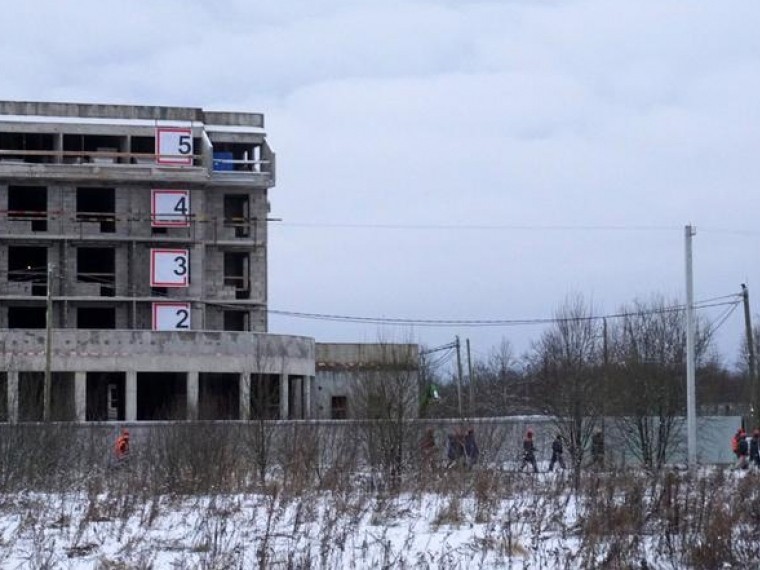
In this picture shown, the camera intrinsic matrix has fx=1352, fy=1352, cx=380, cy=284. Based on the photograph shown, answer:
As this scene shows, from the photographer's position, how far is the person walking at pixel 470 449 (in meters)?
27.5

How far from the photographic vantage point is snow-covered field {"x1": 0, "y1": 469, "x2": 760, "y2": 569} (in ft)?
54.8

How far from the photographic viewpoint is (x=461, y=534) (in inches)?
745

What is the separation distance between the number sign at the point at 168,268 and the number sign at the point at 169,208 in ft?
4.66

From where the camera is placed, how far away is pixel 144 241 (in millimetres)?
69125

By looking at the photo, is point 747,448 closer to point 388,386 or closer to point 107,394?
point 388,386

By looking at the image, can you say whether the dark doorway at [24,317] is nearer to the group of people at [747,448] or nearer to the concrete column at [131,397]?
the concrete column at [131,397]

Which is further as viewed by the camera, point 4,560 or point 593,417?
point 593,417

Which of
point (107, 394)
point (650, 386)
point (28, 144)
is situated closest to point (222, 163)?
point (28, 144)

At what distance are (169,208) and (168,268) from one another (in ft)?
10.2

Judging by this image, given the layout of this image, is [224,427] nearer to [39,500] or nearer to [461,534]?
[39,500]

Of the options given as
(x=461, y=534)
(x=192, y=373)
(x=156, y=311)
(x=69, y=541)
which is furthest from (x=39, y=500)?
(x=156, y=311)

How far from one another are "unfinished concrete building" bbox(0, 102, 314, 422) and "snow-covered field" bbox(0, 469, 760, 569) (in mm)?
39286

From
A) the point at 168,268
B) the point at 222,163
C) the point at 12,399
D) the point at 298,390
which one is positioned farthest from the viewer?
the point at 222,163

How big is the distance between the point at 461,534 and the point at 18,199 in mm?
55561
